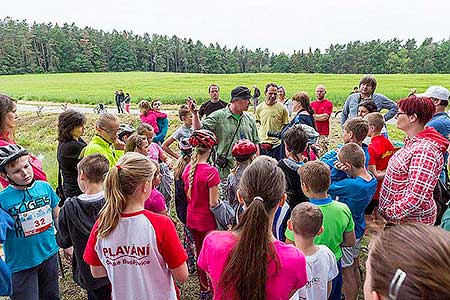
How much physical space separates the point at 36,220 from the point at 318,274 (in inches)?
92.2

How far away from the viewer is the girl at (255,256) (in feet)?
6.47

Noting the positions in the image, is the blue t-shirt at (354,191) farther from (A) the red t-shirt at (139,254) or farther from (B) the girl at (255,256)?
(A) the red t-shirt at (139,254)

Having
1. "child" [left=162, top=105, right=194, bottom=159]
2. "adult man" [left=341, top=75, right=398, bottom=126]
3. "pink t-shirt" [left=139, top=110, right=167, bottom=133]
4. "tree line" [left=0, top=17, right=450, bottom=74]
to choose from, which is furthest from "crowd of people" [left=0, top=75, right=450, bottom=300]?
"tree line" [left=0, top=17, right=450, bottom=74]

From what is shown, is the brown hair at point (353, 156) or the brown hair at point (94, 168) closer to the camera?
the brown hair at point (94, 168)

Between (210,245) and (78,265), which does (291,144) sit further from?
(78,265)

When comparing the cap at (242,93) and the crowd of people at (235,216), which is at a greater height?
the cap at (242,93)

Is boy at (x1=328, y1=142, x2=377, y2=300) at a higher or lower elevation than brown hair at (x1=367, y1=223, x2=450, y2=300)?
lower

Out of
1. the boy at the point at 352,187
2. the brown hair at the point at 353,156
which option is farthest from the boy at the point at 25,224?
the brown hair at the point at 353,156

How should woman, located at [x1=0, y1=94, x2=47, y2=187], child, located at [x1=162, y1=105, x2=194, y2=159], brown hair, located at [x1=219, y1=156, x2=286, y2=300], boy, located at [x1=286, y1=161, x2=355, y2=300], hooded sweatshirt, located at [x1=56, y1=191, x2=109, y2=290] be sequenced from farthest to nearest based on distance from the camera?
child, located at [x1=162, y1=105, x2=194, y2=159]
woman, located at [x1=0, y1=94, x2=47, y2=187]
boy, located at [x1=286, y1=161, x2=355, y2=300]
hooded sweatshirt, located at [x1=56, y1=191, x2=109, y2=290]
brown hair, located at [x1=219, y1=156, x2=286, y2=300]

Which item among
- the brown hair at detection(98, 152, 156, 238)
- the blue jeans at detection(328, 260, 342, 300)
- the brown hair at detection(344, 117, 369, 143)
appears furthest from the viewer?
the brown hair at detection(344, 117, 369, 143)

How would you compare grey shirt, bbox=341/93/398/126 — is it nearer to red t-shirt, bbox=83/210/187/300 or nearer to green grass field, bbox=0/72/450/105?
red t-shirt, bbox=83/210/187/300

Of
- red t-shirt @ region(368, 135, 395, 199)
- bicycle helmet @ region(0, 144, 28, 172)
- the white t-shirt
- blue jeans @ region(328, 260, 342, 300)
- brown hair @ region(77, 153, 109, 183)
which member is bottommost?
blue jeans @ region(328, 260, 342, 300)

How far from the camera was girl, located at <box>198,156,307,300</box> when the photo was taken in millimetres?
1971

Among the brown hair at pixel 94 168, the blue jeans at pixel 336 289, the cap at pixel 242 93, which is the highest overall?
the cap at pixel 242 93
